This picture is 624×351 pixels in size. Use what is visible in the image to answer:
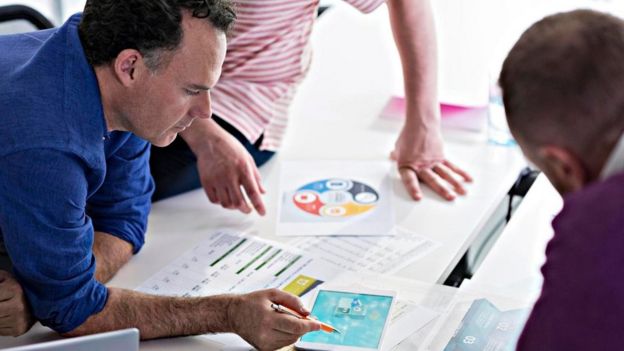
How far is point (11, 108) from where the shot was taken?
54.7 inches

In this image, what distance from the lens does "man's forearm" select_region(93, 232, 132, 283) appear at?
1666mm

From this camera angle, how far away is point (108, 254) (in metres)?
1.69

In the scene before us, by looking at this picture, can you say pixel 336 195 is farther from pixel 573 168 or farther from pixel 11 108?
pixel 573 168

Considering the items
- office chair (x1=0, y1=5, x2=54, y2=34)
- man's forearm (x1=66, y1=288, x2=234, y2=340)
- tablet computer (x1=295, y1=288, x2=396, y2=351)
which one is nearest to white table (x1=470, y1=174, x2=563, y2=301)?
tablet computer (x1=295, y1=288, x2=396, y2=351)

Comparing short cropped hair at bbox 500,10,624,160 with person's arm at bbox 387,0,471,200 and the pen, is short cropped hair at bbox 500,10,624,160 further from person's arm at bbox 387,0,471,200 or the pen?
person's arm at bbox 387,0,471,200

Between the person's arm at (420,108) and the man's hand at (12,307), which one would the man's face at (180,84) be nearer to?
the man's hand at (12,307)

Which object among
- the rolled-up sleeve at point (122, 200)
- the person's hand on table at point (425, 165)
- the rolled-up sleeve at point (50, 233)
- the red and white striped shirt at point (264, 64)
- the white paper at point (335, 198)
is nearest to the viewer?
the rolled-up sleeve at point (50, 233)

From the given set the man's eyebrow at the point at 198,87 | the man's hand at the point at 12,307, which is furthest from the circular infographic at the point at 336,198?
the man's hand at the point at 12,307

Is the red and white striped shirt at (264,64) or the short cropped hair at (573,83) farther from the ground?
the short cropped hair at (573,83)

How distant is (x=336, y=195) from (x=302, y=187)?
0.08 meters

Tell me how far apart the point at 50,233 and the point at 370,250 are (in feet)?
1.99

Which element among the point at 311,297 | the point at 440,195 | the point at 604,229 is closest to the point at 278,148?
the point at 440,195

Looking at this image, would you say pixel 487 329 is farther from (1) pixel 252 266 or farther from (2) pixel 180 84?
(2) pixel 180 84

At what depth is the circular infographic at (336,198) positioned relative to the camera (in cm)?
189
